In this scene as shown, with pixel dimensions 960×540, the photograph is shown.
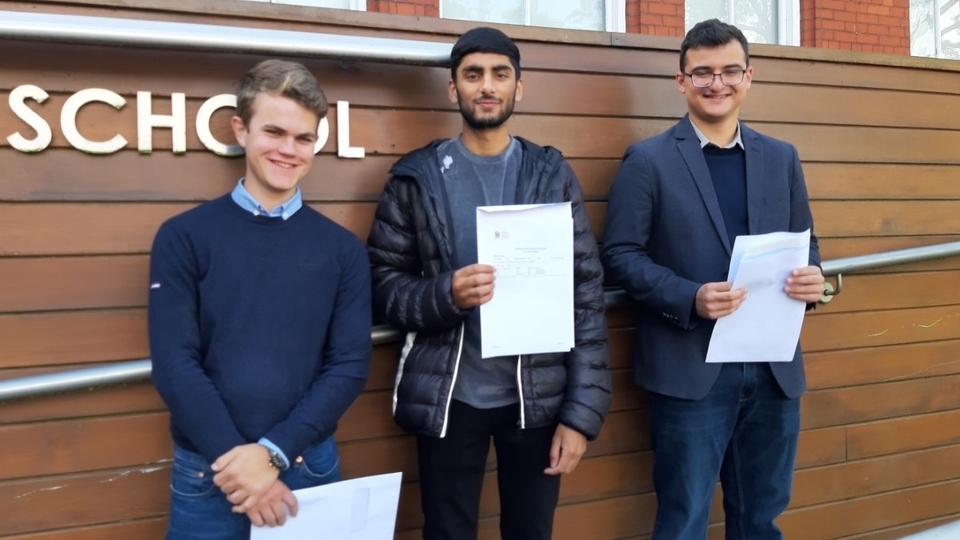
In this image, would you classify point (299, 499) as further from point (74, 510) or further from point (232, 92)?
point (232, 92)

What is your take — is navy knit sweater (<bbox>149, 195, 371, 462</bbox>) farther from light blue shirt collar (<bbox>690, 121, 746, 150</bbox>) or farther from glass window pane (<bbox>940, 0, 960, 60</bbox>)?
glass window pane (<bbox>940, 0, 960, 60</bbox>)

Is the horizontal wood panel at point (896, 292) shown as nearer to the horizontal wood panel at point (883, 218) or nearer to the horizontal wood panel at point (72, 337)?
the horizontal wood panel at point (883, 218)

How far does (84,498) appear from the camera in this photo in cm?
205

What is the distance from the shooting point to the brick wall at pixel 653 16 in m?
4.61

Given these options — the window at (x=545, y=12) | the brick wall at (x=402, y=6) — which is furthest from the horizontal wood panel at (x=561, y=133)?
the window at (x=545, y=12)

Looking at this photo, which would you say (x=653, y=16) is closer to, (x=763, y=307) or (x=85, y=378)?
(x=763, y=307)

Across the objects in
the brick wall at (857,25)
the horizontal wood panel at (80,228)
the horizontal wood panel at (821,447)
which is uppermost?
the brick wall at (857,25)

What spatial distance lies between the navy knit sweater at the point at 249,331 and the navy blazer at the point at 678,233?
866 mm

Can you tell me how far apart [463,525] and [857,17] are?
4746mm

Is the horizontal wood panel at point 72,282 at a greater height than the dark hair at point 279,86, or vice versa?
the dark hair at point 279,86

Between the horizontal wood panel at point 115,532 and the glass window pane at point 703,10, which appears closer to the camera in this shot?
the horizontal wood panel at point 115,532

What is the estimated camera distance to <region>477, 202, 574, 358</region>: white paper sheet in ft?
6.36

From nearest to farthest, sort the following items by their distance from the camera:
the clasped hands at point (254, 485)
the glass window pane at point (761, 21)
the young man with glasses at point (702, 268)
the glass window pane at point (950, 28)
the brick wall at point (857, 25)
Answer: the clasped hands at point (254, 485)
the young man with glasses at point (702, 268)
the brick wall at point (857, 25)
the glass window pane at point (761, 21)
the glass window pane at point (950, 28)

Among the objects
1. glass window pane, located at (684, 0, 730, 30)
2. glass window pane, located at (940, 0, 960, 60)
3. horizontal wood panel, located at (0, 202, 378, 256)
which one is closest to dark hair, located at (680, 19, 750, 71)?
horizontal wood panel, located at (0, 202, 378, 256)
